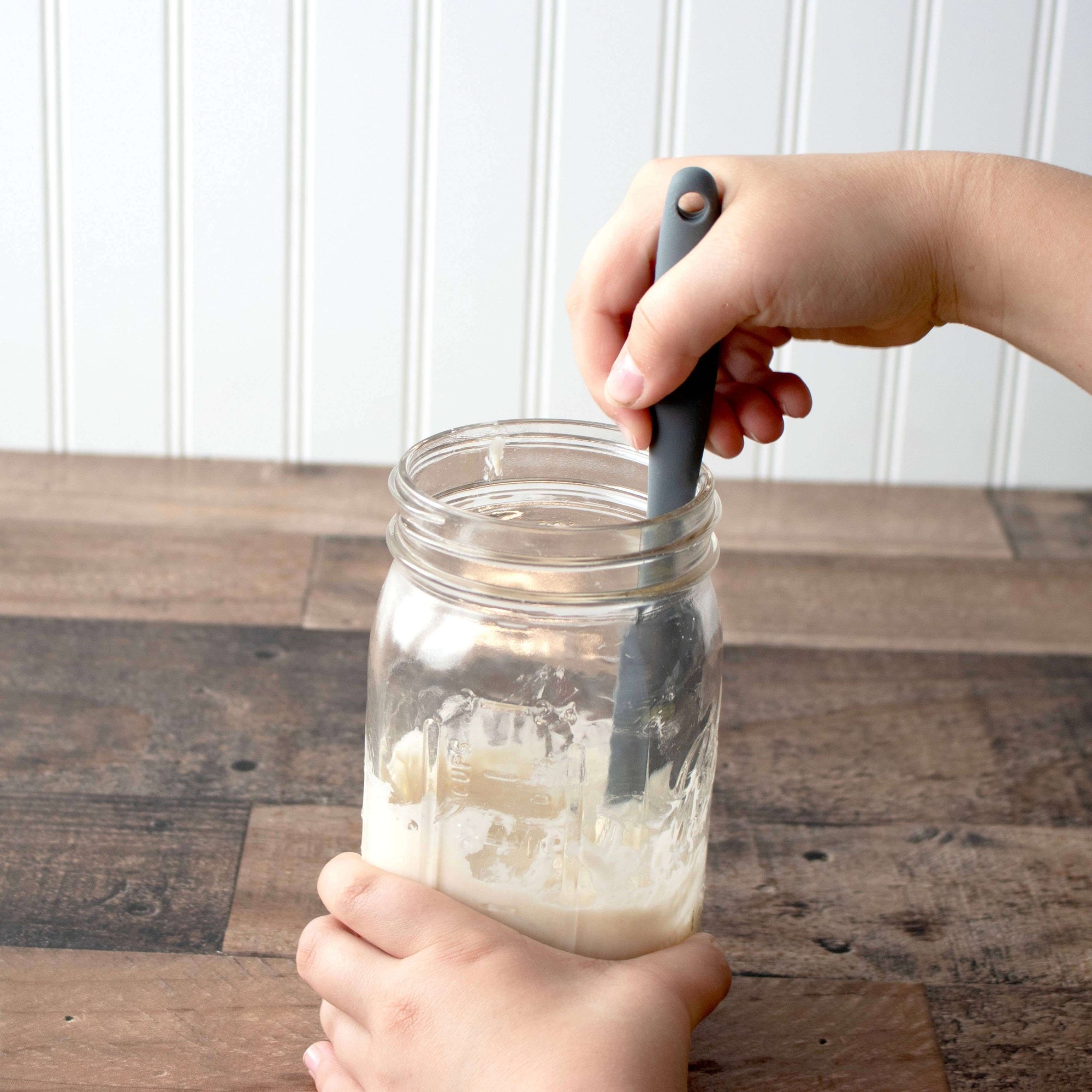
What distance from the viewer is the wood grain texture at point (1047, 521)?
1.11 metres

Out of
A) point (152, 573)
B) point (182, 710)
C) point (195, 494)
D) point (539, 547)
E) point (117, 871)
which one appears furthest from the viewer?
point (195, 494)

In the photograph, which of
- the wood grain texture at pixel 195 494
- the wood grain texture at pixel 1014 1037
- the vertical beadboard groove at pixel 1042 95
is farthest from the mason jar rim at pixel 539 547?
the vertical beadboard groove at pixel 1042 95

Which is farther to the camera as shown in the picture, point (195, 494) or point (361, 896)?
point (195, 494)

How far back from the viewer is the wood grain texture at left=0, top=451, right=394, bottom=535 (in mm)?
1089

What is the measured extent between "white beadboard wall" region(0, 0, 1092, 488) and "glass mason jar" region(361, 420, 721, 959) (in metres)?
0.71

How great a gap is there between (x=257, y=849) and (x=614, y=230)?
1.14ft

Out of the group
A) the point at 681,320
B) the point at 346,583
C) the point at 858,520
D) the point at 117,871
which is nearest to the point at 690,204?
the point at 681,320

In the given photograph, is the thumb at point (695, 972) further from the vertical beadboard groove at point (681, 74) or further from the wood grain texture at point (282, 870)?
the vertical beadboard groove at point (681, 74)

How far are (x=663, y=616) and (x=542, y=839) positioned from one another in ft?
0.32

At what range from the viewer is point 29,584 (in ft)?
3.09

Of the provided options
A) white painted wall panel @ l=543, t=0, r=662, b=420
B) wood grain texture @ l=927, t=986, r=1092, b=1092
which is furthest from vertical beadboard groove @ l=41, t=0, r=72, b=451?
wood grain texture @ l=927, t=986, r=1092, b=1092

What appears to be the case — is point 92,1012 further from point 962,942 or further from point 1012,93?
point 1012,93

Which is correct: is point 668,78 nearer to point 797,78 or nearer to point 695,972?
point 797,78

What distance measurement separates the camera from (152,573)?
974mm
